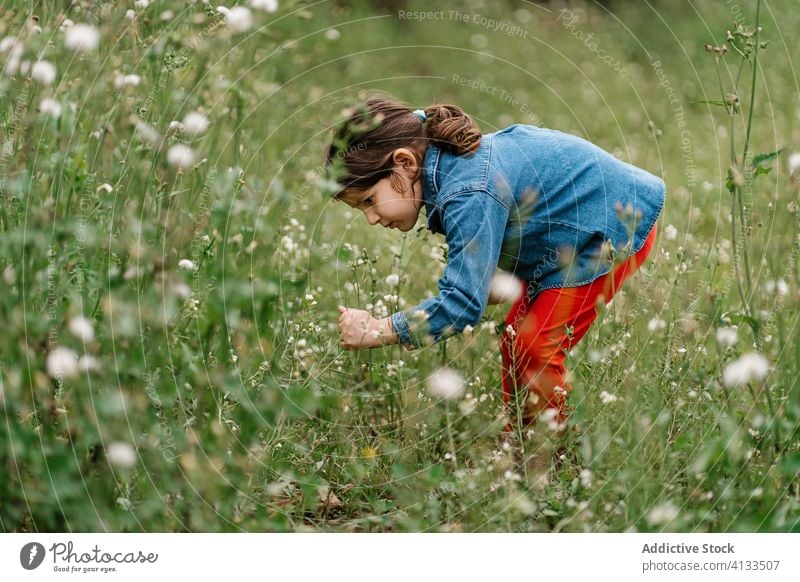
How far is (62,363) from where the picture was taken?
168 cm

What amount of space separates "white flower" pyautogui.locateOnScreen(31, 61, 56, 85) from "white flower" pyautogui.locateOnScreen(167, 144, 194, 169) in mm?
355

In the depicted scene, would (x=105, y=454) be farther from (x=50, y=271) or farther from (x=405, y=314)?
(x=405, y=314)

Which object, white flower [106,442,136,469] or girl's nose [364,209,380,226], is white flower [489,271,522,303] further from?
white flower [106,442,136,469]

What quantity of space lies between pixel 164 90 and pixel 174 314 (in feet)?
2.02

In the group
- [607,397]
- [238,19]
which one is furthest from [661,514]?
[238,19]

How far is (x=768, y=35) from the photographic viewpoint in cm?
536

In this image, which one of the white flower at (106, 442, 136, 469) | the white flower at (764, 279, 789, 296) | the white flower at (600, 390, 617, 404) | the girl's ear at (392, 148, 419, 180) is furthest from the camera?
the girl's ear at (392, 148, 419, 180)

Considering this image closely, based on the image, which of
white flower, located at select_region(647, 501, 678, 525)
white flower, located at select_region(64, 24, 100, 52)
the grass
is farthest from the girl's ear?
white flower, located at select_region(647, 501, 678, 525)

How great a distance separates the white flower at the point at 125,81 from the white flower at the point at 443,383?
1049mm

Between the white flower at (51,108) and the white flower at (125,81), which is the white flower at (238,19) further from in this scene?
the white flower at (51,108)

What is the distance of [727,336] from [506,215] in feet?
1.96

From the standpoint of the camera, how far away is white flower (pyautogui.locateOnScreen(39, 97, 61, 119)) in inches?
78.6

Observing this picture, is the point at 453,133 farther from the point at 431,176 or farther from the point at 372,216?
the point at 372,216

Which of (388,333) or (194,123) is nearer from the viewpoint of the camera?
(194,123)
